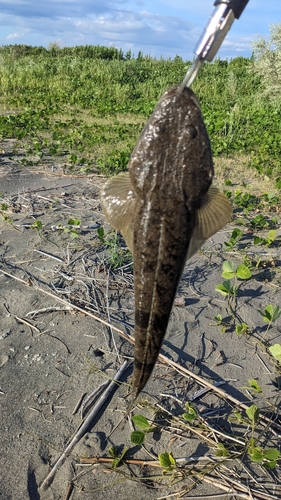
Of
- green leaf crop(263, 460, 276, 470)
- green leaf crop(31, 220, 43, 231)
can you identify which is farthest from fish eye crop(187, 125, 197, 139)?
green leaf crop(31, 220, 43, 231)

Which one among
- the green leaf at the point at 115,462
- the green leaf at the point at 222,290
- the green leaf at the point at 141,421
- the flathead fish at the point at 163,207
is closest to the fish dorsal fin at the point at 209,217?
the flathead fish at the point at 163,207

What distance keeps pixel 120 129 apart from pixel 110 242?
643cm

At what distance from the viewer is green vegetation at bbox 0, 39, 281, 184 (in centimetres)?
917

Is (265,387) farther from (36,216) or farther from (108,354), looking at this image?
(36,216)

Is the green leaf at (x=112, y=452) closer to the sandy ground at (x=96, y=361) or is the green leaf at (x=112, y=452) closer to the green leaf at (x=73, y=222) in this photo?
the sandy ground at (x=96, y=361)

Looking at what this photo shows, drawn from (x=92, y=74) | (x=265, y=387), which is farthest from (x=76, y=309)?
(x=92, y=74)

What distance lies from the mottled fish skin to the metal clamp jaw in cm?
25

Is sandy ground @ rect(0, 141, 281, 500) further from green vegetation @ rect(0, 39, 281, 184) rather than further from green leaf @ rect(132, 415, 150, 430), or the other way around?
green vegetation @ rect(0, 39, 281, 184)

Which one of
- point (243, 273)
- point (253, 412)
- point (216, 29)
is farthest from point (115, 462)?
point (216, 29)

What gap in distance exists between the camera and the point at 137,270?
5.42 ft

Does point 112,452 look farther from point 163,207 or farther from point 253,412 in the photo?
point 163,207

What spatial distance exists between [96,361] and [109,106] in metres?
12.3

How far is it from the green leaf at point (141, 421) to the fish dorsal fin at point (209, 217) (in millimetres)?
1408

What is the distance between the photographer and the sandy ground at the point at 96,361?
2664 mm
